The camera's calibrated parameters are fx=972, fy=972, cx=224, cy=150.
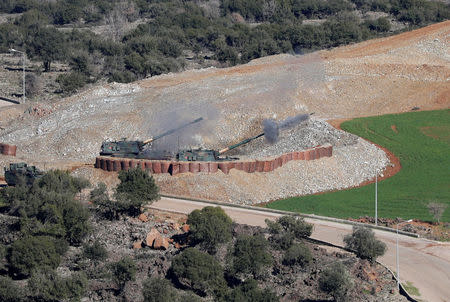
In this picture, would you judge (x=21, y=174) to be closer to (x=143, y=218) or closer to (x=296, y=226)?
(x=143, y=218)

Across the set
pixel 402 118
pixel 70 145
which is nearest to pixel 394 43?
pixel 402 118

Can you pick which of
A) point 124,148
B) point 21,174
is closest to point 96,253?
point 21,174

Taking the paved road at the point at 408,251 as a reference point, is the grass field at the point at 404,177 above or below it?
above

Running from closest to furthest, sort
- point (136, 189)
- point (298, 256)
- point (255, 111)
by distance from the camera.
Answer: point (298, 256) → point (136, 189) → point (255, 111)

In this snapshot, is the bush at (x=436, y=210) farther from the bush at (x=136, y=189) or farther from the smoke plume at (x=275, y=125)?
the smoke plume at (x=275, y=125)

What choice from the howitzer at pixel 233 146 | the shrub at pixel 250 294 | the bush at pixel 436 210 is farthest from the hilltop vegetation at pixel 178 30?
the shrub at pixel 250 294

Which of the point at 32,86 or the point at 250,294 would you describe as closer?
the point at 250,294
